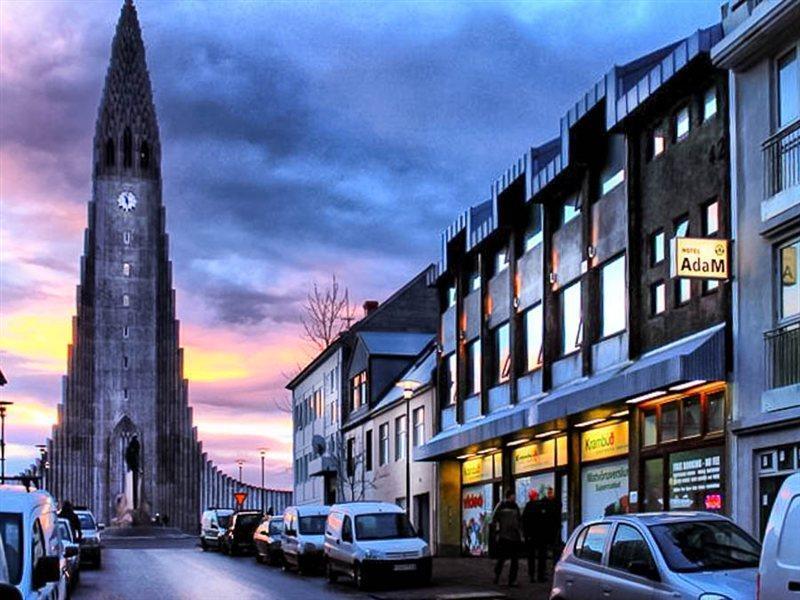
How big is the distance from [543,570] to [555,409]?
4.02 meters

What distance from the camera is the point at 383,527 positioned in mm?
29047

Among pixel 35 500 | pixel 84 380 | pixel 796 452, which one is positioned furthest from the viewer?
pixel 84 380

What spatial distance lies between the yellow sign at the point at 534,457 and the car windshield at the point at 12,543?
22173 millimetres

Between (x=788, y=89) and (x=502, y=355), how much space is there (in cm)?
1682

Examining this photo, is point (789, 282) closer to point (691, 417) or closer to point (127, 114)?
point (691, 417)

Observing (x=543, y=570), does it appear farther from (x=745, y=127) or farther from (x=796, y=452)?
(x=745, y=127)

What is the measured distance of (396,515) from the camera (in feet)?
96.5

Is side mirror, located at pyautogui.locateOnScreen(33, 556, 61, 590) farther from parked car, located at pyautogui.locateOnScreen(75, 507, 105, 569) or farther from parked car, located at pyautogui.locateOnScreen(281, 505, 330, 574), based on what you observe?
parked car, located at pyautogui.locateOnScreen(75, 507, 105, 569)

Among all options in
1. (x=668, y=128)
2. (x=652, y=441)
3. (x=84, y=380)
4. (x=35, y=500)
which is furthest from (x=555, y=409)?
(x=84, y=380)

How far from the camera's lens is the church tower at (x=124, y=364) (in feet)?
381

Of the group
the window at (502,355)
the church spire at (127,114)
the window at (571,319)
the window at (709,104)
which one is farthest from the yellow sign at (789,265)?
the church spire at (127,114)

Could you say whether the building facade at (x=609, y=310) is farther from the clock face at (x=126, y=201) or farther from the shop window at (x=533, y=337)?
the clock face at (x=126, y=201)

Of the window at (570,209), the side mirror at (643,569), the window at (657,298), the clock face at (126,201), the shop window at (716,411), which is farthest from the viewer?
the clock face at (126,201)

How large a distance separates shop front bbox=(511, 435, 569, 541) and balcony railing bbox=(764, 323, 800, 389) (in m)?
10.0
